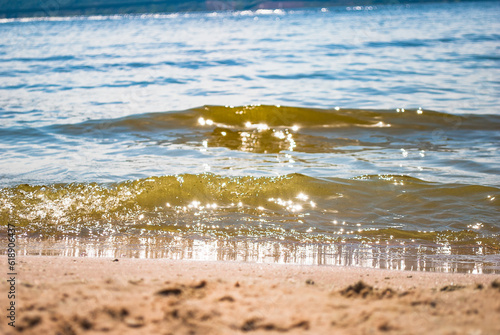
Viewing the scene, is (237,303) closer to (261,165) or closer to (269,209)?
(269,209)

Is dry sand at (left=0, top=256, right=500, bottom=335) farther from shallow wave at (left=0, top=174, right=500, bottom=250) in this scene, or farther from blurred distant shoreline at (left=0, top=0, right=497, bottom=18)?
blurred distant shoreline at (left=0, top=0, right=497, bottom=18)

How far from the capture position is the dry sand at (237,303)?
2.00 m

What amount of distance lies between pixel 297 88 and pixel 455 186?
864 cm

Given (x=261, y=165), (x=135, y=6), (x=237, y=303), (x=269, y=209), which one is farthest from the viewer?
(x=135, y=6)

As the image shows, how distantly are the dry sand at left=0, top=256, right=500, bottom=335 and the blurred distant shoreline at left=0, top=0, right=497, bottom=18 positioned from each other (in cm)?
8630

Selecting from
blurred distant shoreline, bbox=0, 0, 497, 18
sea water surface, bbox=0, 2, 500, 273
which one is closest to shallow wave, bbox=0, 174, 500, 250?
sea water surface, bbox=0, 2, 500, 273

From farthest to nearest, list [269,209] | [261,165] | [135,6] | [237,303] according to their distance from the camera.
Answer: [135,6] < [261,165] < [269,209] < [237,303]

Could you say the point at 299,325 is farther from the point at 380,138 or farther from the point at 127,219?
the point at 380,138

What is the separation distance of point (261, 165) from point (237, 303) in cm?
426

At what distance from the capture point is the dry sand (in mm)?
2000

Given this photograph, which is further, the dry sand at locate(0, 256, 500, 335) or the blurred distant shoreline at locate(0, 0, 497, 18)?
the blurred distant shoreline at locate(0, 0, 497, 18)

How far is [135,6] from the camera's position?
108m

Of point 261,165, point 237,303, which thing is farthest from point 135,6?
point 237,303

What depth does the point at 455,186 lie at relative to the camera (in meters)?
5.27
